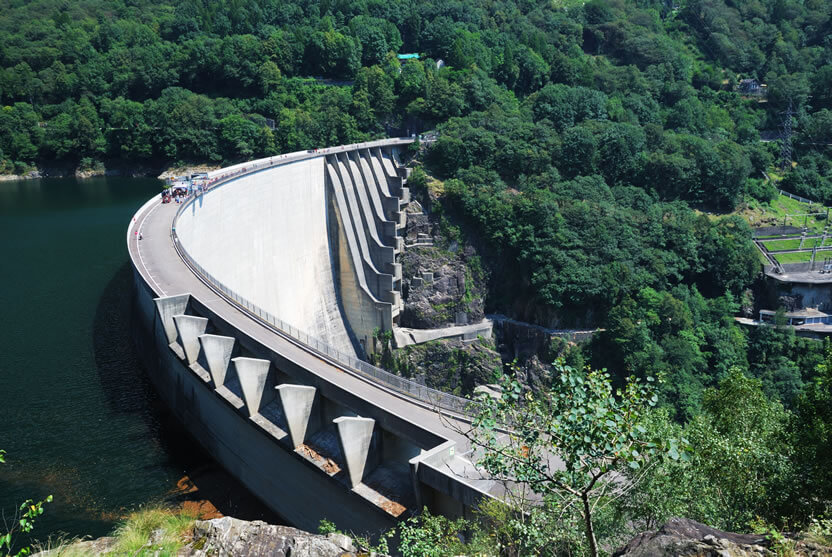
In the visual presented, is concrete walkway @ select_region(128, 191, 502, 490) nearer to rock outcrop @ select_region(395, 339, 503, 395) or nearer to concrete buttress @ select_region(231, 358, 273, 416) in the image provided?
concrete buttress @ select_region(231, 358, 273, 416)

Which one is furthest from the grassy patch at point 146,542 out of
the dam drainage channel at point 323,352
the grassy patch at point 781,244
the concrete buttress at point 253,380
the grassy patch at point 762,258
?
the grassy patch at point 781,244

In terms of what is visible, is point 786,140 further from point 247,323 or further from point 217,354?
point 217,354

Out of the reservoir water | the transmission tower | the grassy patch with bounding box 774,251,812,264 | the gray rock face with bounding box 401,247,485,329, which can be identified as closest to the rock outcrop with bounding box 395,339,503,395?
the gray rock face with bounding box 401,247,485,329

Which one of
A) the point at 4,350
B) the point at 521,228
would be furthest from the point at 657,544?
the point at 521,228

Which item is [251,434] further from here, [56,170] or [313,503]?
[56,170]

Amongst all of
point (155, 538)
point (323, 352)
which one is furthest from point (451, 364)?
point (155, 538)

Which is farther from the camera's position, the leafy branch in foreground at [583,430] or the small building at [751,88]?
the small building at [751,88]

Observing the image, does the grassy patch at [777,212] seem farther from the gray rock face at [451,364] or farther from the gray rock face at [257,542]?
the gray rock face at [257,542]
